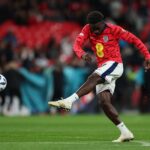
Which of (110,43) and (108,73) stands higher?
(110,43)

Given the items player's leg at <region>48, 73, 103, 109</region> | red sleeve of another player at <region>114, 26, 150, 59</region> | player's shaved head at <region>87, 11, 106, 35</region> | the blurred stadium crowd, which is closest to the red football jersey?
red sleeve of another player at <region>114, 26, 150, 59</region>

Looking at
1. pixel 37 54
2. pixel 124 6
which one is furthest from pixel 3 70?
pixel 124 6

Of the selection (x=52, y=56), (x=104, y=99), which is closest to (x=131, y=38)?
(x=104, y=99)

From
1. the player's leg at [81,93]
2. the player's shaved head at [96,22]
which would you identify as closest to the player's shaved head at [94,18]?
the player's shaved head at [96,22]

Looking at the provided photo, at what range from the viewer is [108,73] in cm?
1438

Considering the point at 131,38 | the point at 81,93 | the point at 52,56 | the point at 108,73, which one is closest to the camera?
the point at 81,93

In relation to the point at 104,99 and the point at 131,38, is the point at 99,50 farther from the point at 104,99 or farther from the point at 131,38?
the point at 104,99

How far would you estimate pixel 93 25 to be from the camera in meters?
14.5

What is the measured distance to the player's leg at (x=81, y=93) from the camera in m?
14.1

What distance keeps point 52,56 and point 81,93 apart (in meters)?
16.5

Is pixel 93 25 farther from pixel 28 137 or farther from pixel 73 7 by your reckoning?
pixel 73 7

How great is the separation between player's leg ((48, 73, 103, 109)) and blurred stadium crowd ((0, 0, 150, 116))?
1393 centimetres

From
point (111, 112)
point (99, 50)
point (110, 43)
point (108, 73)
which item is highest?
point (110, 43)

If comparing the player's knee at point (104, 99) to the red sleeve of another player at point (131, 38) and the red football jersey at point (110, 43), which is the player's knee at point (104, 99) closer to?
the red football jersey at point (110, 43)
